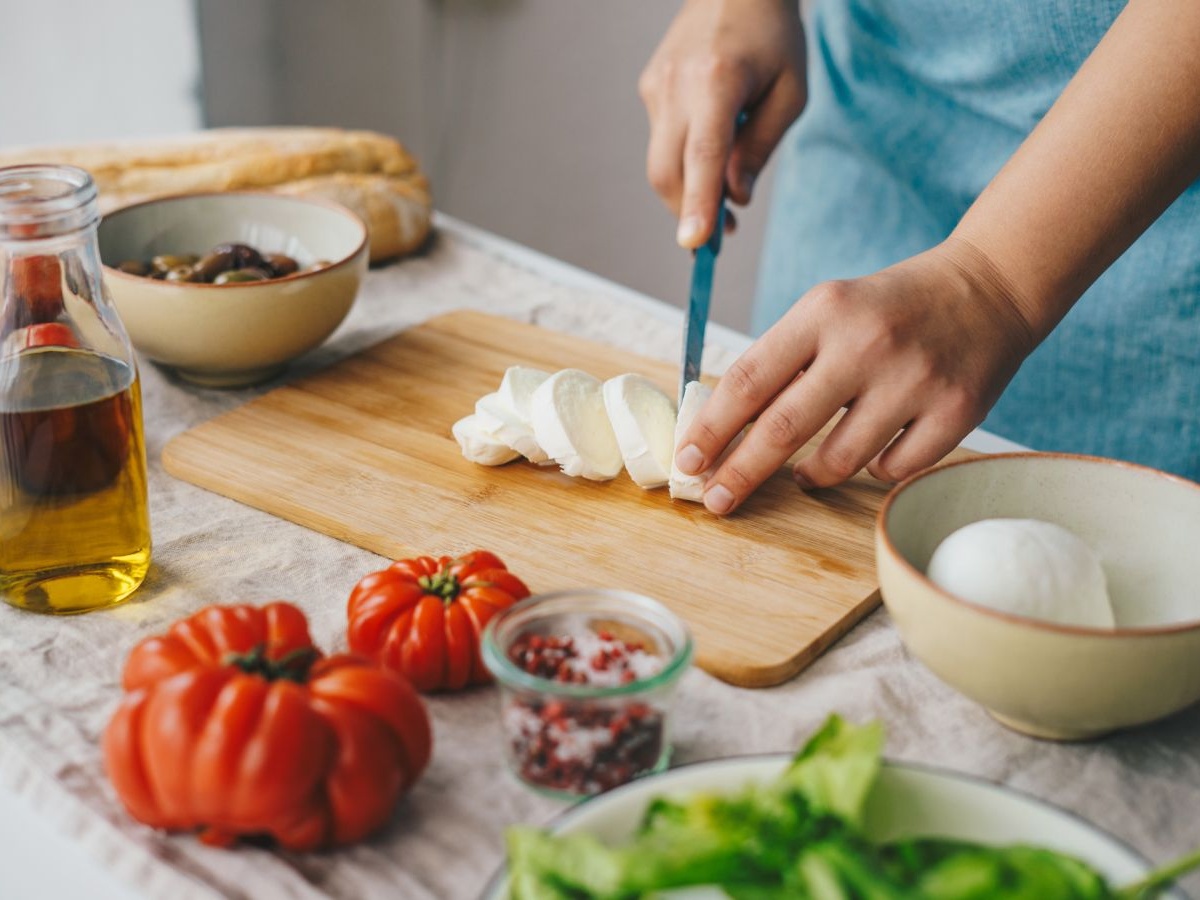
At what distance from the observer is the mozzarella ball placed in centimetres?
87

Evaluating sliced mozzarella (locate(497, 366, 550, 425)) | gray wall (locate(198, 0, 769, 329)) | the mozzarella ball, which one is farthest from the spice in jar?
gray wall (locate(198, 0, 769, 329))

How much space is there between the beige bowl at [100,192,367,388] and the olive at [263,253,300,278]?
70 mm

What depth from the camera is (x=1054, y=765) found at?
913mm

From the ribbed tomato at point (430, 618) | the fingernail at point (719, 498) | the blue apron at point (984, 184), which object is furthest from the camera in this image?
the blue apron at point (984, 184)

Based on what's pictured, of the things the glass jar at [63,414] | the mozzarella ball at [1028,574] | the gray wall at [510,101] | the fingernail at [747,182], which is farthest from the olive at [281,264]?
the gray wall at [510,101]

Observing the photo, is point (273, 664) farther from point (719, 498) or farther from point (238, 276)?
point (238, 276)

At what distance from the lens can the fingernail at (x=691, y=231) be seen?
147 centimetres

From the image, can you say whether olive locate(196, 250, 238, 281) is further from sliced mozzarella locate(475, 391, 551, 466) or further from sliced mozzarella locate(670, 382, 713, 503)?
sliced mozzarella locate(670, 382, 713, 503)

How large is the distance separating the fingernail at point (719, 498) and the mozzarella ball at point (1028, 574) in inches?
12.6

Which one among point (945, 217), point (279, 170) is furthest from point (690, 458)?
point (279, 170)

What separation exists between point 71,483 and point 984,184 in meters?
1.24

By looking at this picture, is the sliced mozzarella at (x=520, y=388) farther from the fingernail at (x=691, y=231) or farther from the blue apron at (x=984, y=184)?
the blue apron at (x=984, y=184)

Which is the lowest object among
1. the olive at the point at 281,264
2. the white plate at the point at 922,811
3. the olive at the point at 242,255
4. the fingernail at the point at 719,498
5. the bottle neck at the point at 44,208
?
the fingernail at the point at 719,498

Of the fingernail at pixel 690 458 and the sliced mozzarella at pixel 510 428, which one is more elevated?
the fingernail at pixel 690 458
